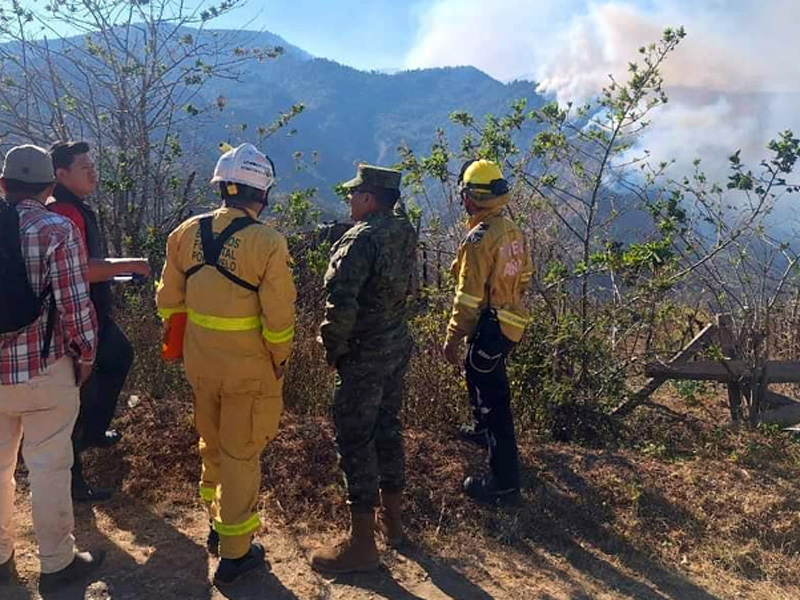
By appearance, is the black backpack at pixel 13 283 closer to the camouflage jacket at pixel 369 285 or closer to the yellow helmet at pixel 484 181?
the camouflage jacket at pixel 369 285

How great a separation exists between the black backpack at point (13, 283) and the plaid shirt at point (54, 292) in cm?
A: 3

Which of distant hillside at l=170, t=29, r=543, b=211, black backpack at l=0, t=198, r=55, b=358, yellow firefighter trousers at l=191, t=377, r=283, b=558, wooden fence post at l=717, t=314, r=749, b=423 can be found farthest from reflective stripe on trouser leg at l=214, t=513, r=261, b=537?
distant hillside at l=170, t=29, r=543, b=211

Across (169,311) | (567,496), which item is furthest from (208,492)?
(567,496)

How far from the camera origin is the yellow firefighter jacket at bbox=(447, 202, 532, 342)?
3945 millimetres

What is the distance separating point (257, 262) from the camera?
3.14 metres

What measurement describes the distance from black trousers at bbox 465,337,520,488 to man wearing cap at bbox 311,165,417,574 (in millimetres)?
623

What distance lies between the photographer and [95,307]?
412 cm

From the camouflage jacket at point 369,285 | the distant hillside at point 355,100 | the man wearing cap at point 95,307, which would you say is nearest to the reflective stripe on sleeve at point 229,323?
the camouflage jacket at point 369,285

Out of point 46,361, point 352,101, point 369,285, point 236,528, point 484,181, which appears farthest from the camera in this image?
point 352,101

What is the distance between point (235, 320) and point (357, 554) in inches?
56.0

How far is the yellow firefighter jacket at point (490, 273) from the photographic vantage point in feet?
12.9

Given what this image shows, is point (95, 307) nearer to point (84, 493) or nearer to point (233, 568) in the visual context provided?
point (84, 493)

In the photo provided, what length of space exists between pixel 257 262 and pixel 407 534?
1934mm

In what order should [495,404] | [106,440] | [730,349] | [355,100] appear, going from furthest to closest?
[355,100]
[730,349]
[106,440]
[495,404]
